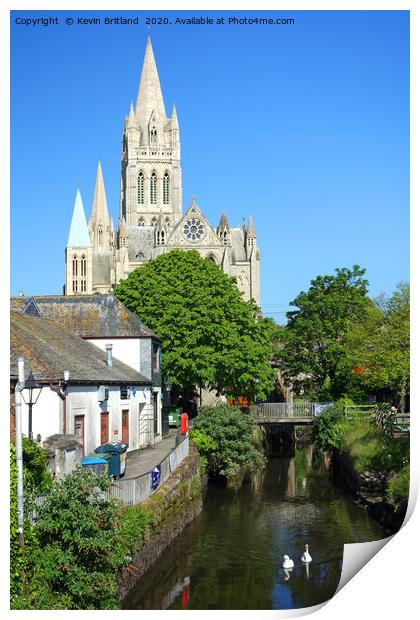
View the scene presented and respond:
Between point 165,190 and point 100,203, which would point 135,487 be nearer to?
point 165,190

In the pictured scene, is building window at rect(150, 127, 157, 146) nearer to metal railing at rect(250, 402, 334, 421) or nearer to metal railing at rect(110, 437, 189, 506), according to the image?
metal railing at rect(250, 402, 334, 421)

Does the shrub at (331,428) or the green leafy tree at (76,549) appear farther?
the shrub at (331,428)

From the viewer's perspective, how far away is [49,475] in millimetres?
15758

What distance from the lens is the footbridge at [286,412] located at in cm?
4003

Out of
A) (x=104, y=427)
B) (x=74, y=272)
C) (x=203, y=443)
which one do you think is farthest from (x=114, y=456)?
(x=74, y=272)

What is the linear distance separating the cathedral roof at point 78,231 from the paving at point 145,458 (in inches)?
2244

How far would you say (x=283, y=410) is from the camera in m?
41.2

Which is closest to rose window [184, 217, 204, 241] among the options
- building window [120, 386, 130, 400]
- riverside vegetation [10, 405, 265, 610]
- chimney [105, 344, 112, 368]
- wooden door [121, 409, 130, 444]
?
chimney [105, 344, 112, 368]

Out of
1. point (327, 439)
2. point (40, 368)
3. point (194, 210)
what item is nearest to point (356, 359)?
point (327, 439)

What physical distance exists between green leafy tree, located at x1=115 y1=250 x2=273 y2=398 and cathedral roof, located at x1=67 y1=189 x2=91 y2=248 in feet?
150

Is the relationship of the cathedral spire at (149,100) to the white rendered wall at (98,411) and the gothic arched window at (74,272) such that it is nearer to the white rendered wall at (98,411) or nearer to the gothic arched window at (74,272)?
the gothic arched window at (74,272)

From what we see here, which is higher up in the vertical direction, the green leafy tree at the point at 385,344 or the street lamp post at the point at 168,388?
the green leafy tree at the point at 385,344

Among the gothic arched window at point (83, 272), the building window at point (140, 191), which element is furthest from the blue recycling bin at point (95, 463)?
the building window at point (140, 191)

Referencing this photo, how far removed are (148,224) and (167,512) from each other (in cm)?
8490
